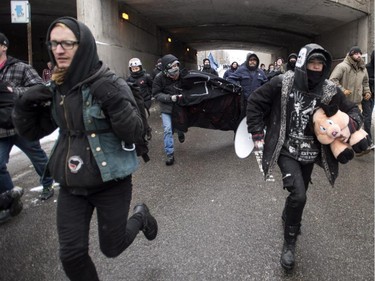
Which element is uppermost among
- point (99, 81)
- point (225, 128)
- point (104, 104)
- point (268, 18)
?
point (268, 18)

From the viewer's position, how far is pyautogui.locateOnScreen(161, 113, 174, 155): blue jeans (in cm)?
624

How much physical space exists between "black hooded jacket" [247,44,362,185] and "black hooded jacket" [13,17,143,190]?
51.8 inches

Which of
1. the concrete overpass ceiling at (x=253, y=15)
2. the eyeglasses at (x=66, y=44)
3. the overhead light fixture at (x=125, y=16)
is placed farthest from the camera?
the concrete overpass ceiling at (x=253, y=15)

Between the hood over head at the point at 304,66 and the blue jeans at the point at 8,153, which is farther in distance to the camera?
the blue jeans at the point at 8,153

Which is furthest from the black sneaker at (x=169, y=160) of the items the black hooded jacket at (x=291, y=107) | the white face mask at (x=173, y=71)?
the black hooded jacket at (x=291, y=107)

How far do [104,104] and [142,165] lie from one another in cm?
409

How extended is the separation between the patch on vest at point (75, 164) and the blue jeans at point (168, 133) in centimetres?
405

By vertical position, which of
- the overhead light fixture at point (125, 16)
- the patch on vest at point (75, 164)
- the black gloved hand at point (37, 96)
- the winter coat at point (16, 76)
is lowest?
the patch on vest at point (75, 164)

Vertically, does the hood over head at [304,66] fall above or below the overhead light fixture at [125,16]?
below

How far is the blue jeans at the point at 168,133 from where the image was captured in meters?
6.24

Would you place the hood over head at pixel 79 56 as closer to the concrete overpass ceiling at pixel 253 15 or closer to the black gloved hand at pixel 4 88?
the black gloved hand at pixel 4 88

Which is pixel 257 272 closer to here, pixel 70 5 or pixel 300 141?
pixel 300 141

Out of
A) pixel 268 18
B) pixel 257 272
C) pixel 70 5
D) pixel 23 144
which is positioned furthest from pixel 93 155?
pixel 268 18

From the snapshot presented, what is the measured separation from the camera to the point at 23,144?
4051 mm
